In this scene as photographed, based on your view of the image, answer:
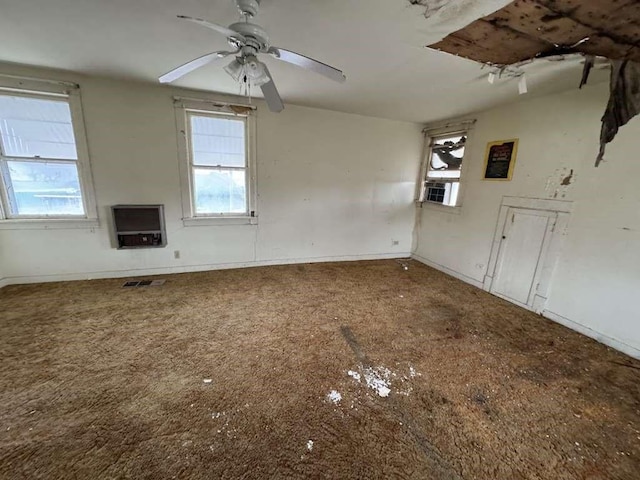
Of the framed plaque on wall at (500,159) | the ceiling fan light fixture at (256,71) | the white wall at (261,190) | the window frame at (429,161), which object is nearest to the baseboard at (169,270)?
the white wall at (261,190)

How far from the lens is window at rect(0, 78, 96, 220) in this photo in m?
2.81

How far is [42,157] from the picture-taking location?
2936mm

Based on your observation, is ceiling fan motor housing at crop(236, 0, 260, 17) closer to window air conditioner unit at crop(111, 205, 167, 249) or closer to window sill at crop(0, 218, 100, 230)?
window air conditioner unit at crop(111, 205, 167, 249)

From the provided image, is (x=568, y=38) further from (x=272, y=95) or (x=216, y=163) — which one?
(x=216, y=163)

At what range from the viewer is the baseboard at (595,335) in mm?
2293

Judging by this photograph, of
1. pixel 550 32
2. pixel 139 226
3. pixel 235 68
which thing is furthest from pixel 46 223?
pixel 550 32

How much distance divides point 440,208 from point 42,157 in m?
5.50

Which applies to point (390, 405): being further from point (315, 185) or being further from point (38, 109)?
point (38, 109)

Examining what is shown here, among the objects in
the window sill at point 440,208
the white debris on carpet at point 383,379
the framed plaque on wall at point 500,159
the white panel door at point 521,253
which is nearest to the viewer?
the white debris on carpet at point 383,379

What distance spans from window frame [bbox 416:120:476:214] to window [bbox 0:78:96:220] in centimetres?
501

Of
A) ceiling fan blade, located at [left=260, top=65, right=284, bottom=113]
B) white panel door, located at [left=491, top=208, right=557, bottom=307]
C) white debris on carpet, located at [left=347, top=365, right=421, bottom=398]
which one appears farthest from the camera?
white panel door, located at [left=491, top=208, right=557, bottom=307]

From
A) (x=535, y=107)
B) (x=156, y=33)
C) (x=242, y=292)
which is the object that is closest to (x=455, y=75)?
(x=535, y=107)

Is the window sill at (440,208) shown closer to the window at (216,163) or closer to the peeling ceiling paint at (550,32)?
the peeling ceiling paint at (550,32)

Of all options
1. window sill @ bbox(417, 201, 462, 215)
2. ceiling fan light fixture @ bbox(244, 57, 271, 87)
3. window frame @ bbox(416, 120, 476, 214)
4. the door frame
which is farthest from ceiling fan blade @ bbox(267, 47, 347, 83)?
window sill @ bbox(417, 201, 462, 215)
